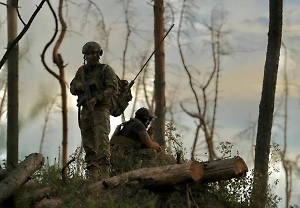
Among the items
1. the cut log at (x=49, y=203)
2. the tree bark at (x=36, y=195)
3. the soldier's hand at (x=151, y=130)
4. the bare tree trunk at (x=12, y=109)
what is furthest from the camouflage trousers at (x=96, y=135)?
the bare tree trunk at (x=12, y=109)

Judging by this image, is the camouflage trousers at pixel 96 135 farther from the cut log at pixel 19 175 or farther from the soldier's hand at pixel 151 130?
the soldier's hand at pixel 151 130

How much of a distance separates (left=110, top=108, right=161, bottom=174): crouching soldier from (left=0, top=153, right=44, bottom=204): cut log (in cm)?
157

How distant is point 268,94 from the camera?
1181cm

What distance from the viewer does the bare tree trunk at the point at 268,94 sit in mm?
11602

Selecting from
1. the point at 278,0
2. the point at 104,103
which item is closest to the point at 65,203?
the point at 104,103

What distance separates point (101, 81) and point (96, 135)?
0.96 meters

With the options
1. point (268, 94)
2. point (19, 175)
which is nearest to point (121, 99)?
point (19, 175)

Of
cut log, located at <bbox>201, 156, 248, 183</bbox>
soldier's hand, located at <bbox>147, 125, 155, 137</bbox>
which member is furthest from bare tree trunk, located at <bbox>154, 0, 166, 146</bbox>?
cut log, located at <bbox>201, 156, 248, 183</bbox>

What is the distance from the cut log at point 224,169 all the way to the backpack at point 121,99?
2.19m

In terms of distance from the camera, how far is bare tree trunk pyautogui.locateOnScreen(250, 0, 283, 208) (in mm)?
11602

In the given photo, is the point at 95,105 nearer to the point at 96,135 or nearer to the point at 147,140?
A: the point at 96,135

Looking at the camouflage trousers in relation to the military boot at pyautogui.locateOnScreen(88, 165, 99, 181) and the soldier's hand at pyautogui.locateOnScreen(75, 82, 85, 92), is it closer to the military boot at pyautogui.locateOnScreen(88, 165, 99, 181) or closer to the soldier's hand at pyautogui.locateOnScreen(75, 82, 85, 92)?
the military boot at pyautogui.locateOnScreen(88, 165, 99, 181)

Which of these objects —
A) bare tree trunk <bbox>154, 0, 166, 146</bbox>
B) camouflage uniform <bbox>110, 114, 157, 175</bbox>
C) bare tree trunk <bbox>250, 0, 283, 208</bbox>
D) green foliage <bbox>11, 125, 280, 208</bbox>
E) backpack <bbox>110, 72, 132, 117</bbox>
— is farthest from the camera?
bare tree trunk <bbox>154, 0, 166, 146</bbox>

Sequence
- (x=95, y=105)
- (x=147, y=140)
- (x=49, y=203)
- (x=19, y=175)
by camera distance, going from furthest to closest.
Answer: (x=147, y=140)
(x=95, y=105)
(x=19, y=175)
(x=49, y=203)
